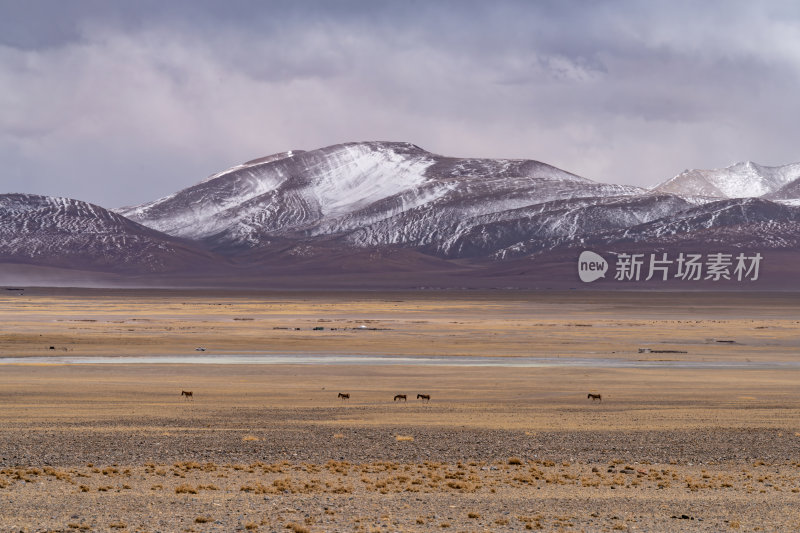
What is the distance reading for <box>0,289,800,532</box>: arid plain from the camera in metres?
17.8

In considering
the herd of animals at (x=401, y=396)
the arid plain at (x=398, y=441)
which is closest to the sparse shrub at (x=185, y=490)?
the arid plain at (x=398, y=441)

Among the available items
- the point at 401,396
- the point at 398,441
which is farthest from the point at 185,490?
the point at 401,396

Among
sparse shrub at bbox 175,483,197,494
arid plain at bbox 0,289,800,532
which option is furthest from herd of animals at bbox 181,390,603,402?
sparse shrub at bbox 175,483,197,494

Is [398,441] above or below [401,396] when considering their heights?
below

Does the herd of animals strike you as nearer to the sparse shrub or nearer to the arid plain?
the arid plain

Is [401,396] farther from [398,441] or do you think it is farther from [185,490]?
[185,490]

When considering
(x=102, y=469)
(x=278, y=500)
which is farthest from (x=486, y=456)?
(x=102, y=469)

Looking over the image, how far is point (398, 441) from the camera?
25.9 m

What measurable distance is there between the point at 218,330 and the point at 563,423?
51299mm

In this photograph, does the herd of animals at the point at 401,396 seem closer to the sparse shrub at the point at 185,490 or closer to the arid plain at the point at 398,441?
the arid plain at the point at 398,441

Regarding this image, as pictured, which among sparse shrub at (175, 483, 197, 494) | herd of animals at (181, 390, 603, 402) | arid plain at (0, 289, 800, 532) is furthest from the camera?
herd of animals at (181, 390, 603, 402)

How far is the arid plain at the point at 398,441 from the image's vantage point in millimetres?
17844

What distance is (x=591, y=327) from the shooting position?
86375mm

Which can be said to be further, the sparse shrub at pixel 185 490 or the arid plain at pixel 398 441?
the sparse shrub at pixel 185 490
